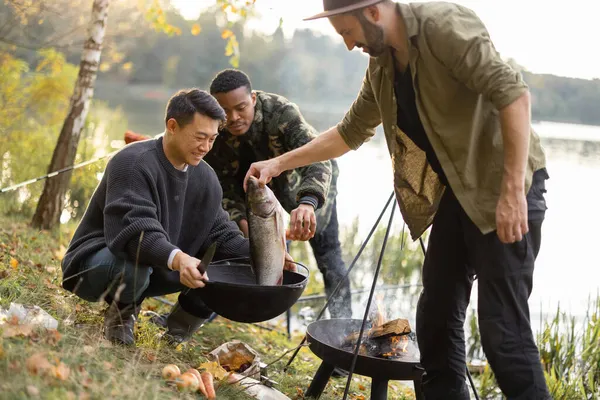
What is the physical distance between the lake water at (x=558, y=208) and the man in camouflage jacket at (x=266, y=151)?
106 centimetres

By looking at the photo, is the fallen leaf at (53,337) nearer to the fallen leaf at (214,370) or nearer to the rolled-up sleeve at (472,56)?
the fallen leaf at (214,370)

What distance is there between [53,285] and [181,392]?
1.89 metres

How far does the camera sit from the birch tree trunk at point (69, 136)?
6624 mm

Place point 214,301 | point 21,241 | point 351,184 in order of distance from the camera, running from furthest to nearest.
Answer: point 351,184, point 21,241, point 214,301

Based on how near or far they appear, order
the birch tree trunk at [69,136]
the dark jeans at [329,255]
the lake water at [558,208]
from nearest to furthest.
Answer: the dark jeans at [329,255] < the birch tree trunk at [69,136] < the lake water at [558,208]

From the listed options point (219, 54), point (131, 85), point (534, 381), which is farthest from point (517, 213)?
point (131, 85)

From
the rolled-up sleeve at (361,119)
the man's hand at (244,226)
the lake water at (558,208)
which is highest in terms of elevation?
the rolled-up sleeve at (361,119)

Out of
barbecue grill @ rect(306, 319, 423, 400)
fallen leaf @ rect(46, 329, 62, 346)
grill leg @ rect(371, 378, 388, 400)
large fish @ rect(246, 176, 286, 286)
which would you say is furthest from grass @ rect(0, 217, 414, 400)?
large fish @ rect(246, 176, 286, 286)

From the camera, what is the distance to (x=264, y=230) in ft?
11.0

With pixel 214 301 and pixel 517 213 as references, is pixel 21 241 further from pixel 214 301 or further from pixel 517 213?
pixel 517 213

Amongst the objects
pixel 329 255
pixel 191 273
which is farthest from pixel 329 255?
pixel 191 273

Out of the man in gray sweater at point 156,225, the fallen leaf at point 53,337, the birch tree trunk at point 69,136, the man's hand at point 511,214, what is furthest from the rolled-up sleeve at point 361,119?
the birch tree trunk at point 69,136

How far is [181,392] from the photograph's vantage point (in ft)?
8.84

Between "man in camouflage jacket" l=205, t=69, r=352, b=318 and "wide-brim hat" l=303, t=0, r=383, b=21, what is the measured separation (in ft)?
5.22
